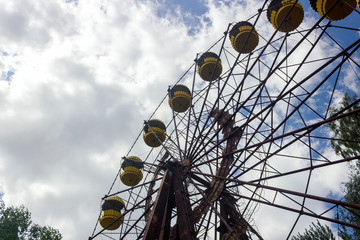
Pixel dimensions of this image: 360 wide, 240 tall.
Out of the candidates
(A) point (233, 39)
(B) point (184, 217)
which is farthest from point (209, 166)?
(A) point (233, 39)

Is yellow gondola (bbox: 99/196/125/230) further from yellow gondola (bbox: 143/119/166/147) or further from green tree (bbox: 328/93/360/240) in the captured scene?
green tree (bbox: 328/93/360/240)

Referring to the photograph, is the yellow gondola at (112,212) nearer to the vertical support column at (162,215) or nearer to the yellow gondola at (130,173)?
the yellow gondola at (130,173)

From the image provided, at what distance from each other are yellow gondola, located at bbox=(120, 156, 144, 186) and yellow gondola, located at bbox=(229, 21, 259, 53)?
8.29 metres

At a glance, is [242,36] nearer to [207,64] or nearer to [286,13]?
[286,13]

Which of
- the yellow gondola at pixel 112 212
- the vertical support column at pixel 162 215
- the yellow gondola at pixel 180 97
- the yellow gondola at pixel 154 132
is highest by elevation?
the yellow gondola at pixel 180 97

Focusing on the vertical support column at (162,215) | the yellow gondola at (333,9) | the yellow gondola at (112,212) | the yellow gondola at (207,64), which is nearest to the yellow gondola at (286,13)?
the yellow gondola at (333,9)

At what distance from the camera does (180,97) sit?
45.8 ft

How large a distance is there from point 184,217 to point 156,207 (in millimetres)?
872

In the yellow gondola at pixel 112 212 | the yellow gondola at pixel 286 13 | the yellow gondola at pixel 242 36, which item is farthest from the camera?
the yellow gondola at pixel 112 212

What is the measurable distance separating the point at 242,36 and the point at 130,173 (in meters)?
9.35

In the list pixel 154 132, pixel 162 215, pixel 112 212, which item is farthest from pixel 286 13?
pixel 112 212

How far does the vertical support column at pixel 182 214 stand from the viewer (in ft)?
23.3

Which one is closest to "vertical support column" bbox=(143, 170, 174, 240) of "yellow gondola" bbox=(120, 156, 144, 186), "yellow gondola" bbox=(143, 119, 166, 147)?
"yellow gondola" bbox=(143, 119, 166, 147)

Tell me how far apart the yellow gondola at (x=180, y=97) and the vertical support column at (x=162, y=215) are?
5.89 m
